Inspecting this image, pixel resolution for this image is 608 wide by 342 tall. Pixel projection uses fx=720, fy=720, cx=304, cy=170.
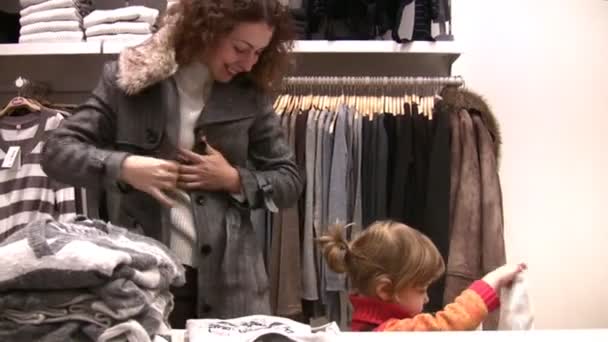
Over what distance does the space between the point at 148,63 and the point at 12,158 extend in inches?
33.1

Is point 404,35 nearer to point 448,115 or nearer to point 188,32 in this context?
point 448,115

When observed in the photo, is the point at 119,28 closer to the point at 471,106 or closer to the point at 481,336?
the point at 471,106

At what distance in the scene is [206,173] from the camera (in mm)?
1250

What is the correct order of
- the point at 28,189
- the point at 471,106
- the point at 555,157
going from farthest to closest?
the point at 555,157, the point at 471,106, the point at 28,189

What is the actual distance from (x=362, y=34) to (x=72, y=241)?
1475 mm

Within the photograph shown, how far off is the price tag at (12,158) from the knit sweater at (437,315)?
1116mm

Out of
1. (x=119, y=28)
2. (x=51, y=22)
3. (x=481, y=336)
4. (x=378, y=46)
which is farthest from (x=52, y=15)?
(x=481, y=336)

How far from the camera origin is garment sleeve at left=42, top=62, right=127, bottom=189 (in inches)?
47.9

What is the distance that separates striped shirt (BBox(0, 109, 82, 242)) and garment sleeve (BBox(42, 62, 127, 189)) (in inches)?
25.8

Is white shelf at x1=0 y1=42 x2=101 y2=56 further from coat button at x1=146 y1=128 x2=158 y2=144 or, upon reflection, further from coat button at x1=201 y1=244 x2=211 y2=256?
coat button at x1=201 y1=244 x2=211 y2=256

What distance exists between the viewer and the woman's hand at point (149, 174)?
3.91 feet

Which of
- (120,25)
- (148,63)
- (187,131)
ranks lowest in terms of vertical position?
(187,131)

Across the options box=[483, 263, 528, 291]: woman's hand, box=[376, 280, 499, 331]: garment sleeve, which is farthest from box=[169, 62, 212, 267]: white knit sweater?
box=[483, 263, 528, 291]: woman's hand

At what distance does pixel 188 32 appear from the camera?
4.24 feet
